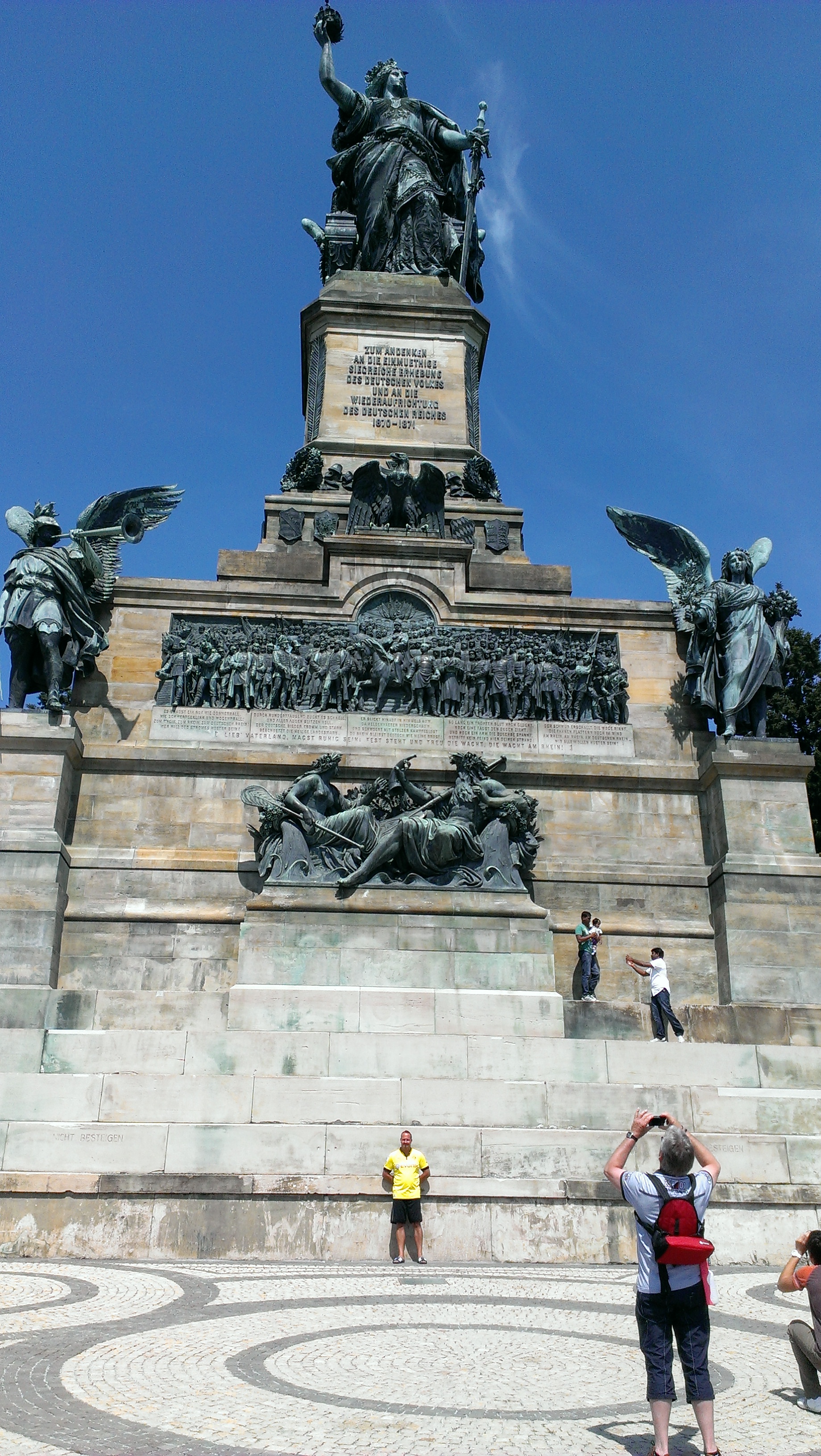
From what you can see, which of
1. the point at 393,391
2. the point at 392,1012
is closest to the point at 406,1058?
the point at 392,1012

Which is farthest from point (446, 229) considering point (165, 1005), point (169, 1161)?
point (169, 1161)

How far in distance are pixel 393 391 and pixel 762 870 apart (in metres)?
14.1

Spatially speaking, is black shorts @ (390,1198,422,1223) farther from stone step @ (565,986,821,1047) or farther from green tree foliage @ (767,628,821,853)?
green tree foliage @ (767,628,821,853)

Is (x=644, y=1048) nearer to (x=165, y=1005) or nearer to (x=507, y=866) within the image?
(x=507, y=866)

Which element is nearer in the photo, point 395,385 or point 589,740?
point 589,740

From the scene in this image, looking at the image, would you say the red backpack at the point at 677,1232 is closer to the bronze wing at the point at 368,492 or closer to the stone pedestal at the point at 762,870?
the stone pedestal at the point at 762,870

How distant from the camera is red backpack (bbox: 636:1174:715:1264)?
4871mm

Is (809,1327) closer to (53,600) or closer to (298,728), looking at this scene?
(298,728)

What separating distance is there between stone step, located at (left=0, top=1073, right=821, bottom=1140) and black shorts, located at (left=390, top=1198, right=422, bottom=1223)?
1.73 m

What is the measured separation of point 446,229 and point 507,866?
18794 mm

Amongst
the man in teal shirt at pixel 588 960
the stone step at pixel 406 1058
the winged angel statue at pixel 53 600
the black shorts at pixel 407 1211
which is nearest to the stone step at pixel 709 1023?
the man in teal shirt at pixel 588 960

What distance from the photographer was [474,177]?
95.5ft

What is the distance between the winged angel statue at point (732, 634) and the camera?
19.9m

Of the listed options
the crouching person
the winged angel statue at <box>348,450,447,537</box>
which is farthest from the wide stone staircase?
the winged angel statue at <box>348,450,447,537</box>
